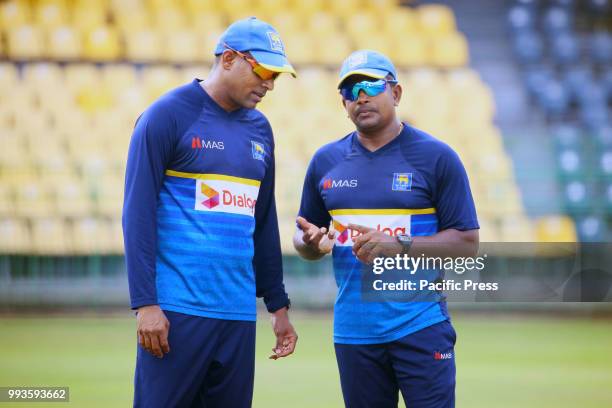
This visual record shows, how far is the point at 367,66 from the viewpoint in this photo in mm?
3963

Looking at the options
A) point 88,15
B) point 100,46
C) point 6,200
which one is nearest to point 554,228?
point 6,200

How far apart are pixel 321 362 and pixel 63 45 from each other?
787cm

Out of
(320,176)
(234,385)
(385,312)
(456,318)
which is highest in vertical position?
(320,176)

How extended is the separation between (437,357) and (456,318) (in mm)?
7360

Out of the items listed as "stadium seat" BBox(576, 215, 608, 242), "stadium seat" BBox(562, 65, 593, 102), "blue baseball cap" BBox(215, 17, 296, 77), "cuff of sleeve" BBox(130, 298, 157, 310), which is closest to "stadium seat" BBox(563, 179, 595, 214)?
"stadium seat" BBox(576, 215, 608, 242)

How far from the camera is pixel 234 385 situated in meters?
3.66

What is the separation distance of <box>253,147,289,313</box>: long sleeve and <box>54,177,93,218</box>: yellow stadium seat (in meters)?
7.72

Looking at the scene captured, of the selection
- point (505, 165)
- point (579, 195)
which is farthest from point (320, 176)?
point (505, 165)

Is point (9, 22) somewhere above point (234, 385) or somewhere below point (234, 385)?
above

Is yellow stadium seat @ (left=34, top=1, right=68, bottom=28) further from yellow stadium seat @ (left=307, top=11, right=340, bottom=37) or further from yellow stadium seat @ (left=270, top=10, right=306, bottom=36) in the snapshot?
yellow stadium seat @ (left=307, top=11, right=340, bottom=37)

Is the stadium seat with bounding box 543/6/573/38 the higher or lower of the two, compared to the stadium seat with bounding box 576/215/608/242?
higher

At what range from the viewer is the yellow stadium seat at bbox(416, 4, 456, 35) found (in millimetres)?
14961

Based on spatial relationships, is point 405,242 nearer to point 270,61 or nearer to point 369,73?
point 369,73

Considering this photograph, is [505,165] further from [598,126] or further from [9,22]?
[9,22]
